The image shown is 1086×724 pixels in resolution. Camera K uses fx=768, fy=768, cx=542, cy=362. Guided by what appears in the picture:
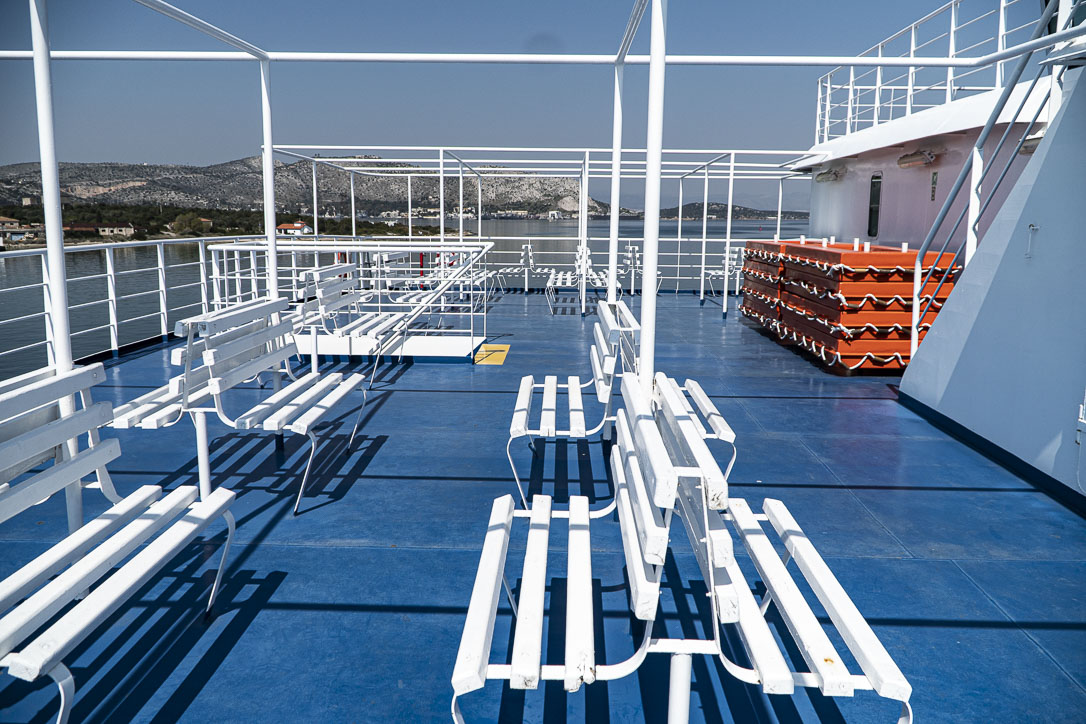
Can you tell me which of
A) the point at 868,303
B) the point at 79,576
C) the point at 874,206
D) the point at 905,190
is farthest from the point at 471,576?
the point at 874,206

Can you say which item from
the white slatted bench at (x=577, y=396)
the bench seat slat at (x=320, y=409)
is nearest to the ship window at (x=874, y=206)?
the white slatted bench at (x=577, y=396)

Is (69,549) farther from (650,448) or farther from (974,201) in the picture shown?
(974,201)

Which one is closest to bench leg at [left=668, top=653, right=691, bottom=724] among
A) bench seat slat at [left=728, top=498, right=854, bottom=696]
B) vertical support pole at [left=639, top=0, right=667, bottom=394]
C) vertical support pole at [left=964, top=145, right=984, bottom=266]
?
bench seat slat at [left=728, top=498, right=854, bottom=696]

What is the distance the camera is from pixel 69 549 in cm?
234

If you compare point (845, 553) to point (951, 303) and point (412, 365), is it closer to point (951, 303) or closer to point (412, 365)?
point (951, 303)

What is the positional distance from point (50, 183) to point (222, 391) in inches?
50.9

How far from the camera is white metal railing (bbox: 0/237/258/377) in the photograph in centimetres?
621

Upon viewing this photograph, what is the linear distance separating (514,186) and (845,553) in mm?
24335

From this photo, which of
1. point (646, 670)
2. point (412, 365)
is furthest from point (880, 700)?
point (412, 365)

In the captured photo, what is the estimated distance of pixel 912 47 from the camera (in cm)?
852

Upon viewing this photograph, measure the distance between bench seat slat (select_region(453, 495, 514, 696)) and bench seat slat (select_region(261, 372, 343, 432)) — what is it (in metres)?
1.54

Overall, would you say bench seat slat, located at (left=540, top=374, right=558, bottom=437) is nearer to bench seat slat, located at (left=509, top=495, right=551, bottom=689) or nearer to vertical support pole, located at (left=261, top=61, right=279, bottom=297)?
bench seat slat, located at (left=509, top=495, right=551, bottom=689)

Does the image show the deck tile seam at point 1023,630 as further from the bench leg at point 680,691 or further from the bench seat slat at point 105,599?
the bench seat slat at point 105,599

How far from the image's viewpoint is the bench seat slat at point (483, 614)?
169cm
